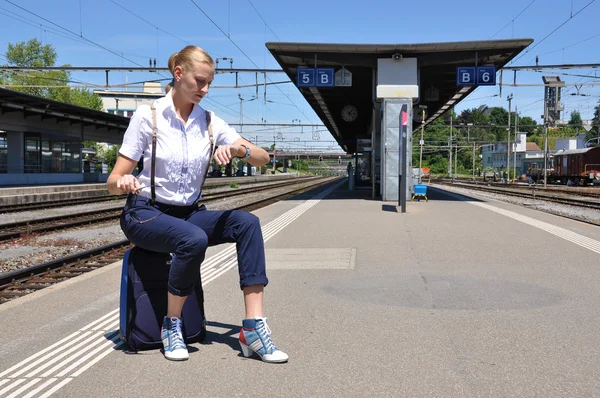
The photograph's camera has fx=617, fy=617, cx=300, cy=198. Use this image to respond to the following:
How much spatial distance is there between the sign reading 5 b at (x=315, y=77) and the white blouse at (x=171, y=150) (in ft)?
64.8

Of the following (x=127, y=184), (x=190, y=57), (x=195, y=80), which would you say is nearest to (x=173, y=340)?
(x=127, y=184)

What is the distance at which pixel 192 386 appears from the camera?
3.40 meters

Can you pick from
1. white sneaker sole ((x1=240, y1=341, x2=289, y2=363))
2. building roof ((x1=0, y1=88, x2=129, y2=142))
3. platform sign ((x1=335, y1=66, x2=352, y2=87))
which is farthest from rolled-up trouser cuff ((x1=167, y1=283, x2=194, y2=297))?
building roof ((x1=0, y1=88, x2=129, y2=142))

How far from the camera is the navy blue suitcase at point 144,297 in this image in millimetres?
4031

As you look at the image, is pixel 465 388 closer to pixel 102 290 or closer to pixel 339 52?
pixel 102 290

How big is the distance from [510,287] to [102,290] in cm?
428

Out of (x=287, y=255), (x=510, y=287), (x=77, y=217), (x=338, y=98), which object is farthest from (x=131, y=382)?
(x=338, y=98)

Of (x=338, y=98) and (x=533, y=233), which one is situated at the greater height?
(x=338, y=98)

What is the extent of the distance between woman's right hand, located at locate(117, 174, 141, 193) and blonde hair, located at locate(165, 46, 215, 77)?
0.74 meters

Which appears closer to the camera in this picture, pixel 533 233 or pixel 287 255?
pixel 287 255

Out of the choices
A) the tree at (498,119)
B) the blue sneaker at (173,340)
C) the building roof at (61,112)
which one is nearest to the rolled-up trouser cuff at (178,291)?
the blue sneaker at (173,340)

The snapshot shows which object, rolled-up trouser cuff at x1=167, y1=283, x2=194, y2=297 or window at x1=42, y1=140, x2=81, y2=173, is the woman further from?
window at x1=42, y1=140, x2=81, y2=173

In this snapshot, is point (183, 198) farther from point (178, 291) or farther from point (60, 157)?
point (60, 157)

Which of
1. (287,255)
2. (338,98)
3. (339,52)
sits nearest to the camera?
(287,255)
